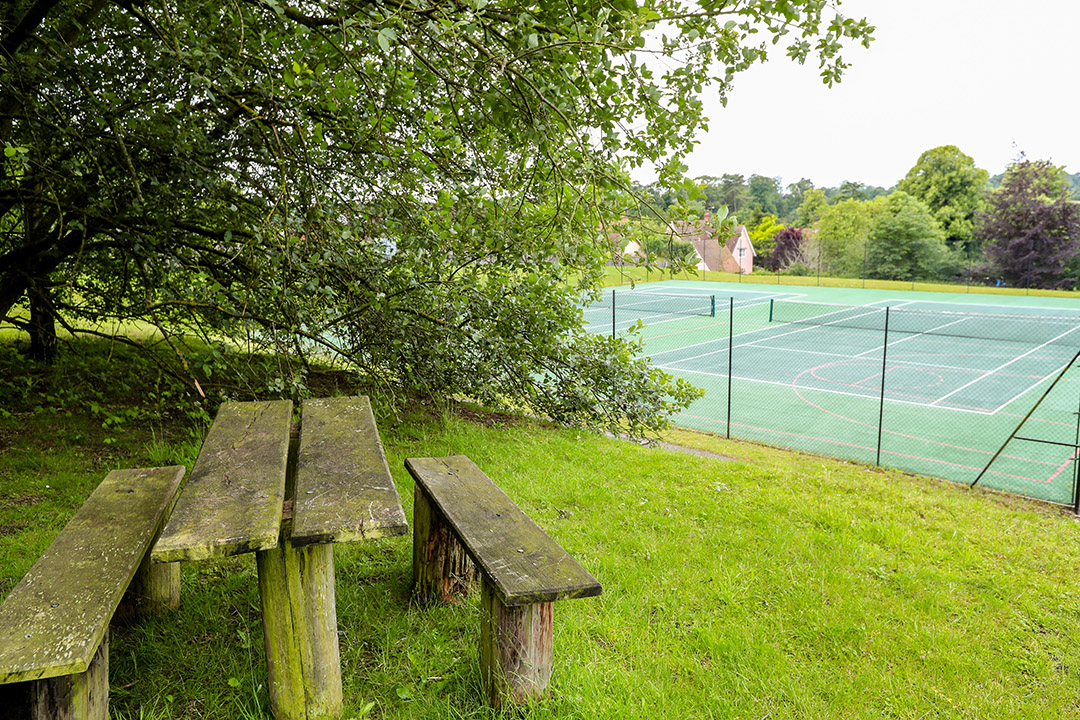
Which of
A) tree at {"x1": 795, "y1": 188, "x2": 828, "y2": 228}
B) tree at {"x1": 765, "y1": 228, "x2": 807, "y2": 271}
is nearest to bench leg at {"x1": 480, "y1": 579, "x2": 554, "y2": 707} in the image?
tree at {"x1": 765, "y1": 228, "x2": 807, "y2": 271}

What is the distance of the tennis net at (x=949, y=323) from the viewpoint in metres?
26.2

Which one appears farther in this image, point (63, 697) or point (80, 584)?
point (80, 584)

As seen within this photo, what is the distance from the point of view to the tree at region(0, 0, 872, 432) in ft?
11.2

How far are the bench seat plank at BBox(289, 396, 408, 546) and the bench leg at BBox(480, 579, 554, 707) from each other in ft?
1.65

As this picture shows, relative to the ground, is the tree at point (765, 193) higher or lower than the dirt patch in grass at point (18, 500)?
higher

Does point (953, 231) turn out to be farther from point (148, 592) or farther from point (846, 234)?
point (148, 592)

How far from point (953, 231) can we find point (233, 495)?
58564 mm

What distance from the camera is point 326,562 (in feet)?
7.41

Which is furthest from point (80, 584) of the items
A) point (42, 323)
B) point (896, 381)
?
point (896, 381)

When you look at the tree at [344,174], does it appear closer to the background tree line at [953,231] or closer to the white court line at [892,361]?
the white court line at [892,361]

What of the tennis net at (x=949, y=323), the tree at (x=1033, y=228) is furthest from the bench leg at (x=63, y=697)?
the tree at (x=1033, y=228)

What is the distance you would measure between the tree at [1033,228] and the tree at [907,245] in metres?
3.11

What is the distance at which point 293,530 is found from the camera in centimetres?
194

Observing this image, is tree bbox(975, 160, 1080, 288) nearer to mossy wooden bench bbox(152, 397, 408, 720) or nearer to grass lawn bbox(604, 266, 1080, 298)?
grass lawn bbox(604, 266, 1080, 298)
